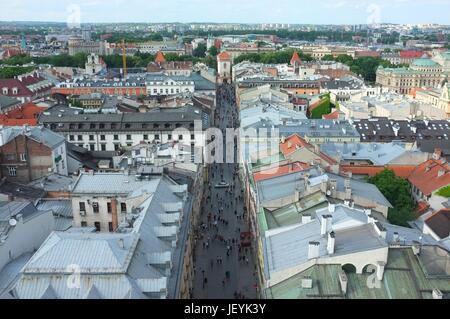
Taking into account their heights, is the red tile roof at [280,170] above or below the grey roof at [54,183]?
above

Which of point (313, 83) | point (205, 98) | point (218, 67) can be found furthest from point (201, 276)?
point (218, 67)

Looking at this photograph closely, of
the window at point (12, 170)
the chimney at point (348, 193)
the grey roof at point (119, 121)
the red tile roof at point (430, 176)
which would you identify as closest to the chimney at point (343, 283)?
the chimney at point (348, 193)

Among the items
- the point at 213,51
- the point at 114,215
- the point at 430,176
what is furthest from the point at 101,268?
the point at 213,51

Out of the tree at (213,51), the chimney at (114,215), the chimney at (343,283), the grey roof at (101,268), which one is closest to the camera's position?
the grey roof at (101,268)

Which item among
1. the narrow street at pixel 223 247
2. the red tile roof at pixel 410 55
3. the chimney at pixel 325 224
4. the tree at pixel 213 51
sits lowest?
the narrow street at pixel 223 247

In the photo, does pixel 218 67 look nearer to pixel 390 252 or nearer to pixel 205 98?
pixel 205 98

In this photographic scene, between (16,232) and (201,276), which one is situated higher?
(16,232)

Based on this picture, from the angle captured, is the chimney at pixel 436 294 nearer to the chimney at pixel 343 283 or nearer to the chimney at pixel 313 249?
the chimney at pixel 343 283
